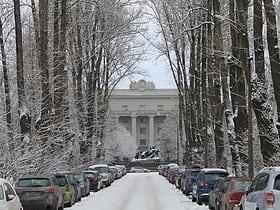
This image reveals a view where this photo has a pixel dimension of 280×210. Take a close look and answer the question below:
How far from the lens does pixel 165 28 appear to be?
44906 millimetres

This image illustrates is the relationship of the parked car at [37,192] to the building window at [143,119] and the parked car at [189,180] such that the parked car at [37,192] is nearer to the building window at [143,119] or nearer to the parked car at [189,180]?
the parked car at [189,180]

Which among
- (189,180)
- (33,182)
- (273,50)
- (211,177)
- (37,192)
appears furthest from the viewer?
(189,180)

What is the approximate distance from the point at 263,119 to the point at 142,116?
13482 centimetres

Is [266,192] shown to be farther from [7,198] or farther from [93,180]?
[93,180]

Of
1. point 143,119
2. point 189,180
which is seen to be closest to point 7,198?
point 189,180

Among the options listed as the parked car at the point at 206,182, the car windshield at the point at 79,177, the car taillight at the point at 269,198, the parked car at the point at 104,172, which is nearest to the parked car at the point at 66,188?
the car windshield at the point at 79,177

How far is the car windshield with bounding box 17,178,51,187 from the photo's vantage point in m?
20.0

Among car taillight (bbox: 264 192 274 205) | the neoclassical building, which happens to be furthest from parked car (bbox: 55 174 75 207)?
the neoclassical building

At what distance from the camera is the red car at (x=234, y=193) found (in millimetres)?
17750

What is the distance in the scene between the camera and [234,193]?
17.9 m

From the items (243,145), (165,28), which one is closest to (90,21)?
(165,28)

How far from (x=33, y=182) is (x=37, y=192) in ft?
1.80

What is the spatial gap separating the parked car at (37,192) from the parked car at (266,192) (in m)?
8.21

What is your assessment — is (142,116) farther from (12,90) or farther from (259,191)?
(259,191)
